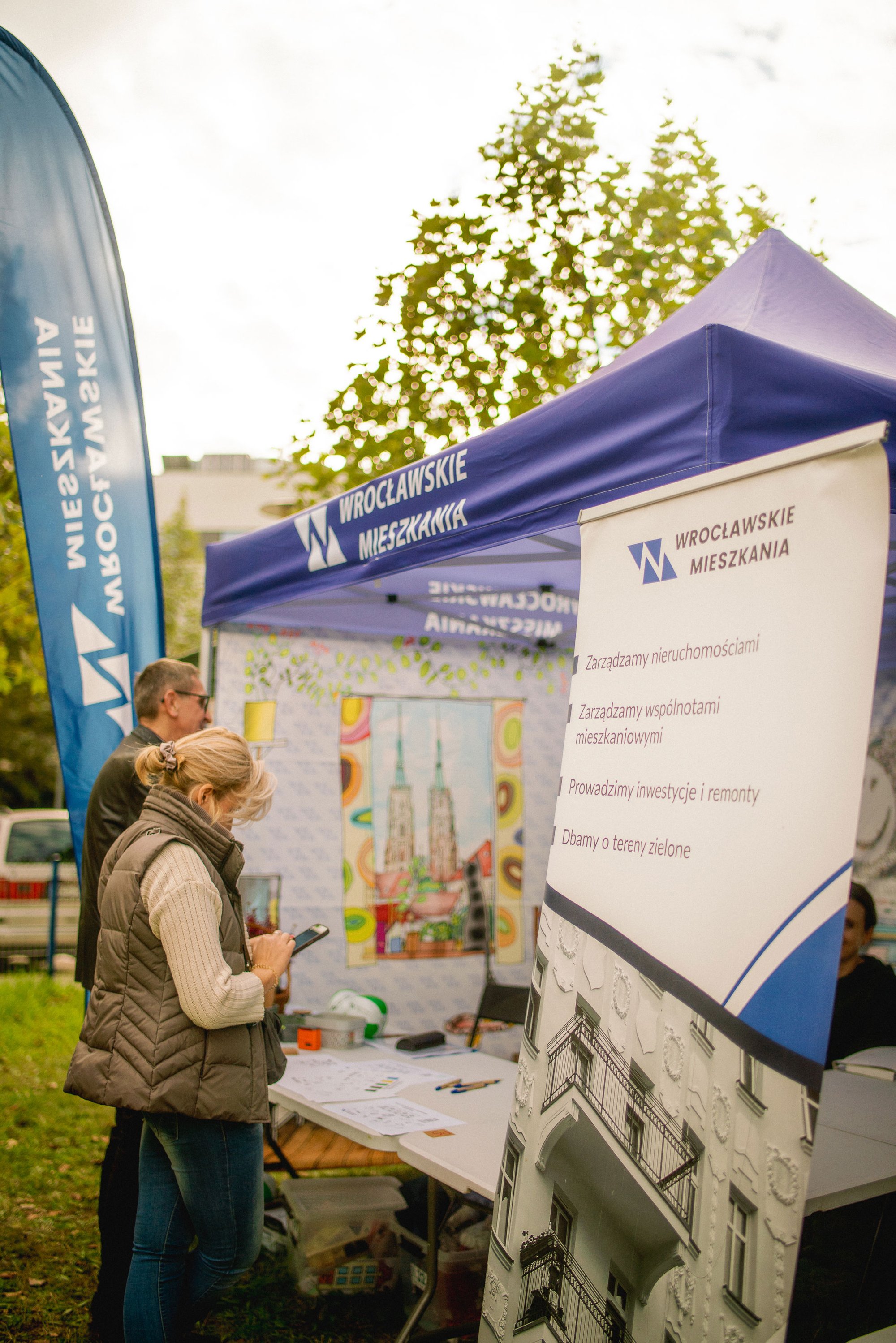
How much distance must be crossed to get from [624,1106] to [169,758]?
1132 millimetres

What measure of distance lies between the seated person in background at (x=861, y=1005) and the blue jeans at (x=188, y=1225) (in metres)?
2.35

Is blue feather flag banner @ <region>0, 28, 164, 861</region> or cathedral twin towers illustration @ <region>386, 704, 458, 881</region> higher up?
blue feather flag banner @ <region>0, 28, 164, 861</region>

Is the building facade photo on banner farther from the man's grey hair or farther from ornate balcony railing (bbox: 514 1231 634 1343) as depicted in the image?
the man's grey hair

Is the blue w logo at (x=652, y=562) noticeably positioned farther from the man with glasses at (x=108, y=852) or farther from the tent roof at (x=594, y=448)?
the man with glasses at (x=108, y=852)

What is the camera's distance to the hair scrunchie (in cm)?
204

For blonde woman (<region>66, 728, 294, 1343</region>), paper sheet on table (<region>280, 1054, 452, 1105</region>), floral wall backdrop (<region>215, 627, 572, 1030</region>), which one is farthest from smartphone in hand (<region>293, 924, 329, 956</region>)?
floral wall backdrop (<region>215, 627, 572, 1030</region>)

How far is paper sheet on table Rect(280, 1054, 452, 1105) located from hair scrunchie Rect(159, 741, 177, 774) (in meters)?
1.18

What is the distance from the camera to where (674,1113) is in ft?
5.24

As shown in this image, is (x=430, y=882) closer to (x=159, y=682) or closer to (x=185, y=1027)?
(x=159, y=682)

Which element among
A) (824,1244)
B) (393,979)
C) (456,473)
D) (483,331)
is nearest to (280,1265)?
(393,979)

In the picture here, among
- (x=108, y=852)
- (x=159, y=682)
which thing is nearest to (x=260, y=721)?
(x=159, y=682)

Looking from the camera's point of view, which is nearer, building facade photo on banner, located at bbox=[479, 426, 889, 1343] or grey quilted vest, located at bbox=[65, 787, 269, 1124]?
building facade photo on banner, located at bbox=[479, 426, 889, 1343]

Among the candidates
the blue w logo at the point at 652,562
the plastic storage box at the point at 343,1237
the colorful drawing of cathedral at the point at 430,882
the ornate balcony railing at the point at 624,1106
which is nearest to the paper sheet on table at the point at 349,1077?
the plastic storage box at the point at 343,1237

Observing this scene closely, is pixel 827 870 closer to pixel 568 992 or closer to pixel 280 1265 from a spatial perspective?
pixel 568 992
